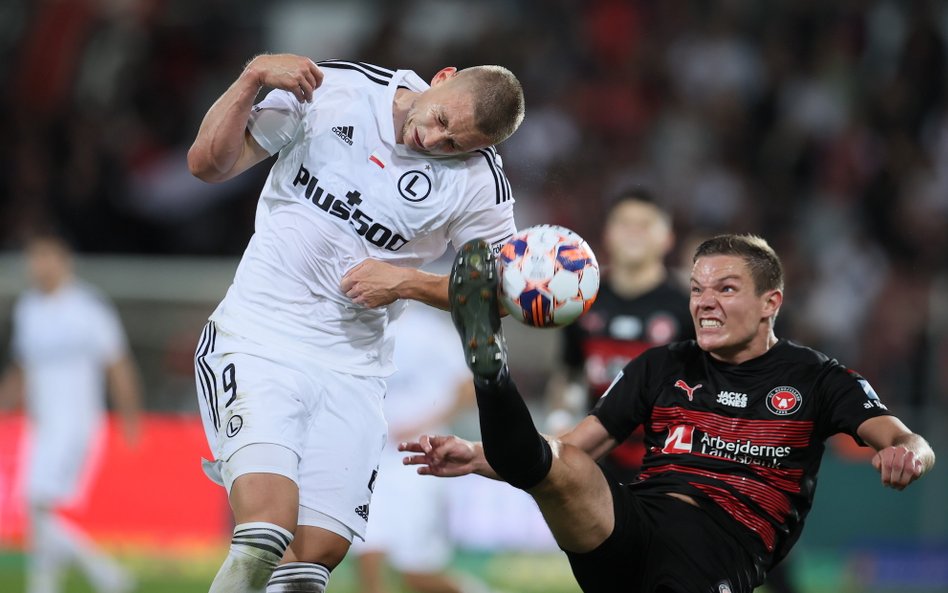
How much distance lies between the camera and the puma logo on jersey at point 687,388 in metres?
4.78

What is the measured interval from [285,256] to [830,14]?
425 inches

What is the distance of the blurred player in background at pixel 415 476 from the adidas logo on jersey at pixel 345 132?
286 centimetres

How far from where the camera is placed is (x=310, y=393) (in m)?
4.64

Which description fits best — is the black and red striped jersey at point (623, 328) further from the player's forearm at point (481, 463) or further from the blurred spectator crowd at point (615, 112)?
the blurred spectator crowd at point (615, 112)

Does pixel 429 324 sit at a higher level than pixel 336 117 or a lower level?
lower

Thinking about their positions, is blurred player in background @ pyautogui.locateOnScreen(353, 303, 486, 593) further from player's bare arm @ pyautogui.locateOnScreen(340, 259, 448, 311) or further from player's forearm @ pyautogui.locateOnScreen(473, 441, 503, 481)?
player's forearm @ pyautogui.locateOnScreen(473, 441, 503, 481)

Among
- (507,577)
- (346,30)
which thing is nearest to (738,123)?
(346,30)

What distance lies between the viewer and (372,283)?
4.54m

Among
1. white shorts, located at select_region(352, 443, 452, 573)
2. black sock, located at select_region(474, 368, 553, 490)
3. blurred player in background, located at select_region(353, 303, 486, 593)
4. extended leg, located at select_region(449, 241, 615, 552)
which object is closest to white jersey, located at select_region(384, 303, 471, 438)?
blurred player in background, located at select_region(353, 303, 486, 593)

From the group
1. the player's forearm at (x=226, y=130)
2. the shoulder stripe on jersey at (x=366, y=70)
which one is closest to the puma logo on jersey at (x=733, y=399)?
the shoulder stripe on jersey at (x=366, y=70)

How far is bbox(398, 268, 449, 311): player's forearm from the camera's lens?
4555 millimetres

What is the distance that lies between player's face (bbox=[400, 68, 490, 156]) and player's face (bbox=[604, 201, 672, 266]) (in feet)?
8.89

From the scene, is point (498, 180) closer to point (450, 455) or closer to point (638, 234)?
point (450, 455)

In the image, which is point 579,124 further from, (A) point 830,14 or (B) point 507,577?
(B) point 507,577
